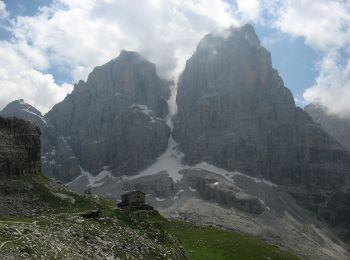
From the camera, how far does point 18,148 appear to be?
319 feet

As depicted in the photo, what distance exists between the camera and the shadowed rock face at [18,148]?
301ft

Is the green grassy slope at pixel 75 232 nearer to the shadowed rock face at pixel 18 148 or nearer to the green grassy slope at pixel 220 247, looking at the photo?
the shadowed rock face at pixel 18 148

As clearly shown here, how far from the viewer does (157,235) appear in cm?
7444

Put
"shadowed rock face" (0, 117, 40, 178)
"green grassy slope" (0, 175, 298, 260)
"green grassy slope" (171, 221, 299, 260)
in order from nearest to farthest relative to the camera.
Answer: "green grassy slope" (0, 175, 298, 260), "shadowed rock face" (0, 117, 40, 178), "green grassy slope" (171, 221, 299, 260)

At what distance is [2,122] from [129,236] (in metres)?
41.2

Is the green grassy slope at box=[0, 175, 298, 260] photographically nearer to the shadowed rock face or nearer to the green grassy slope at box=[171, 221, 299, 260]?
the shadowed rock face

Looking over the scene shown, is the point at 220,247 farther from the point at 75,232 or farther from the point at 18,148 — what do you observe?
the point at 75,232

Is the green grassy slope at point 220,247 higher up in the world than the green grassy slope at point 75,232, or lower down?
lower down

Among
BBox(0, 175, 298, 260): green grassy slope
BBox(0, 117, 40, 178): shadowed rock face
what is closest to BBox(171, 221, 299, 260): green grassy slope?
BBox(0, 175, 298, 260): green grassy slope

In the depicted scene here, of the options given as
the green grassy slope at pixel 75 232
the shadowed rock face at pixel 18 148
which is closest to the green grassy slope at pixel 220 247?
the green grassy slope at pixel 75 232

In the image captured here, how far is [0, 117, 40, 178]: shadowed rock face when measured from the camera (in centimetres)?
9188

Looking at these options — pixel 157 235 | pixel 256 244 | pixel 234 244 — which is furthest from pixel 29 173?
pixel 256 244

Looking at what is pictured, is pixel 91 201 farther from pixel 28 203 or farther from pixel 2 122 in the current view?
pixel 2 122

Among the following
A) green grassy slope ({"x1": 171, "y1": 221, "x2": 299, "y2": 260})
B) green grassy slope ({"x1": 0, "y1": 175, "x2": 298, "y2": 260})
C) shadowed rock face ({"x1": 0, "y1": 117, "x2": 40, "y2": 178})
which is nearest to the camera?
green grassy slope ({"x1": 0, "y1": 175, "x2": 298, "y2": 260})
